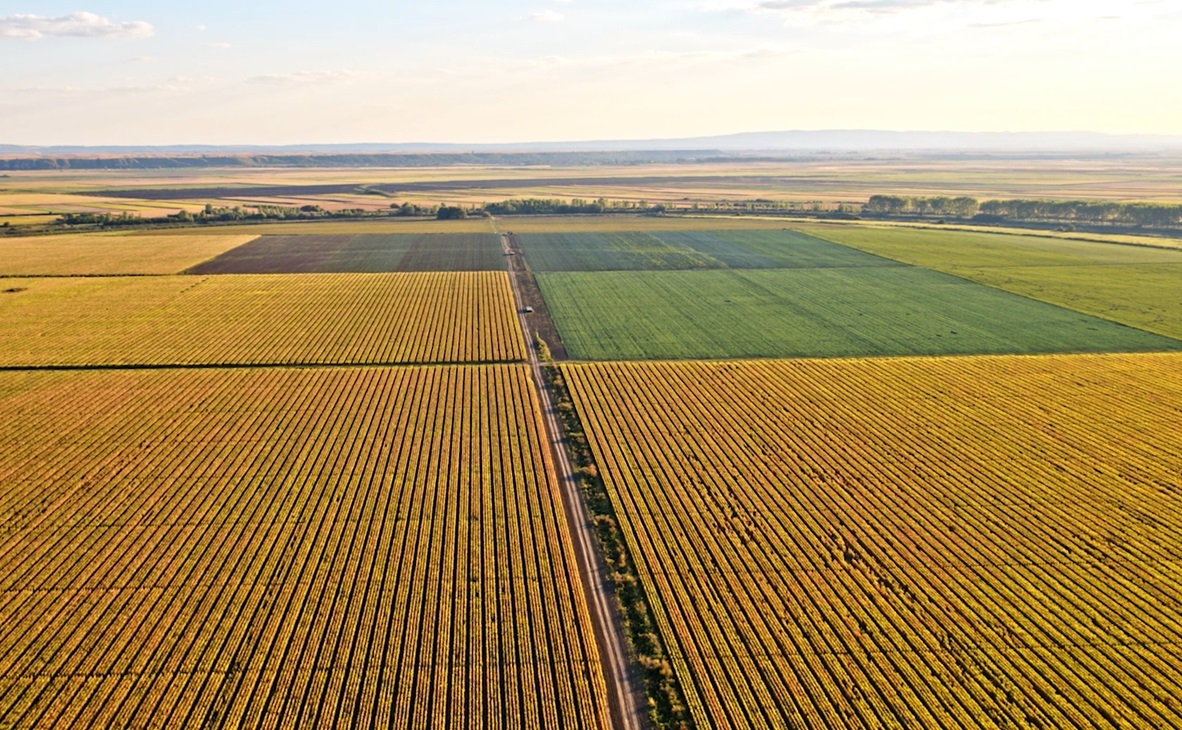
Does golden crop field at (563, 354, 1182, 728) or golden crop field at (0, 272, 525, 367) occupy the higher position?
golden crop field at (0, 272, 525, 367)

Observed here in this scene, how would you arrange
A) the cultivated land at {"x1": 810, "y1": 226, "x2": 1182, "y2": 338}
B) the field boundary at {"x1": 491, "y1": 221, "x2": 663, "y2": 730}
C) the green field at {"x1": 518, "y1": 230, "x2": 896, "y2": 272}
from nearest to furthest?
1. the field boundary at {"x1": 491, "y1": 221, "x2": 663, "y2": 730}
2. the cultivated land at {"x1": 810, "y1": 226, "x2": 1182, "y2": 338}
3. the green field at {"x1": 518, "y1": 230, "x2": 896, "y2": 272}

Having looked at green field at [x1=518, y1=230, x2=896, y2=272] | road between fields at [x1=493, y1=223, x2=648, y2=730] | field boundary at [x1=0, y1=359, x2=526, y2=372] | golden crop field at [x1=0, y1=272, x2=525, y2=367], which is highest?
green field at [x1=518, y1=230, x2=896, y2=272]

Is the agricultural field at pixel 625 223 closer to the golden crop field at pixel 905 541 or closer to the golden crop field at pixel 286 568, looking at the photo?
the golden crop field at pixel 905 541

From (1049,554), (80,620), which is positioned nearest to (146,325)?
(80,620)

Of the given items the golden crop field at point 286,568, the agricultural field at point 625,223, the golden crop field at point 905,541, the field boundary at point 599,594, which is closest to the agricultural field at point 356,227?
the agricultural field at point 625,223

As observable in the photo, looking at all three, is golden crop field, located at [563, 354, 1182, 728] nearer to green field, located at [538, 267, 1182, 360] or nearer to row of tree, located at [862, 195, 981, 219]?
green field, located at [538, 267, 1182, 360]

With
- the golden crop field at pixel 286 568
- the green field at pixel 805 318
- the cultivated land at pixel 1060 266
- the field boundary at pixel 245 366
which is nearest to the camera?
the golden crop field at pixel 286 568

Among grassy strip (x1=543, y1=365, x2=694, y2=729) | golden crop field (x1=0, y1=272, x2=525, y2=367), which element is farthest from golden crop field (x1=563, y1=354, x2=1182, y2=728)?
golden crop field (x1=0, y1=272, x2=525, y2=367)
